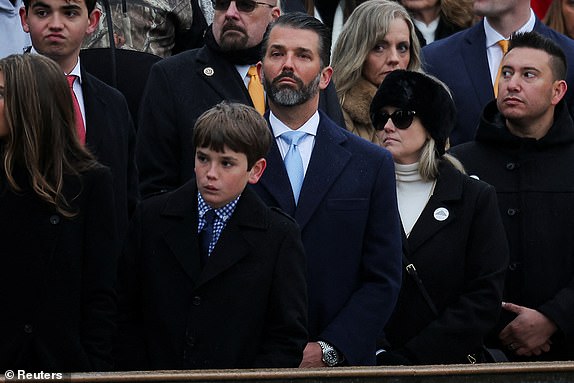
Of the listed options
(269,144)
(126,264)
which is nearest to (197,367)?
(126,264)

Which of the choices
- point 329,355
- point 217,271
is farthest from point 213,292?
point 329,355

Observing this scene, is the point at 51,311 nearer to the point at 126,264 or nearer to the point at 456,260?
the point at 126,264

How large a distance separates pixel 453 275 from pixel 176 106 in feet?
4.90

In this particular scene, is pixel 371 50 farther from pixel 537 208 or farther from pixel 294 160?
pixel 294 160

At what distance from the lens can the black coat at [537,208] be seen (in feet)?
22.6

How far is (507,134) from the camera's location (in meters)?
7.14

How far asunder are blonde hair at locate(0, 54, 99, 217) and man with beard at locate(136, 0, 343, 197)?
36.3 inches

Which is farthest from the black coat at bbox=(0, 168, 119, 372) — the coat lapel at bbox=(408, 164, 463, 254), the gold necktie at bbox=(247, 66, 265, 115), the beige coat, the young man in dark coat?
the young man in dark coat

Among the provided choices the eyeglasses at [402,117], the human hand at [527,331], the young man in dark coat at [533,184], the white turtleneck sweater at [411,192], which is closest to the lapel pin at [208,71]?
the eyeglasses at [402,117]

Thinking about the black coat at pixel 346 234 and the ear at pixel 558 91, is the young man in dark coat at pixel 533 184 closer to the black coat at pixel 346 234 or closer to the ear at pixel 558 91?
the ear at pixel 558 91

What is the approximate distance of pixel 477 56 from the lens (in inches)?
315

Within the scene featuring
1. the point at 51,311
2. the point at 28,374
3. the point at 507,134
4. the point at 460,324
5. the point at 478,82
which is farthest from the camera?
the point at 478,82

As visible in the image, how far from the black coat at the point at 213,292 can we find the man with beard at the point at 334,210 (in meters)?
0.38

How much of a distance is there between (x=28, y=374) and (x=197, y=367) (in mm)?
667
